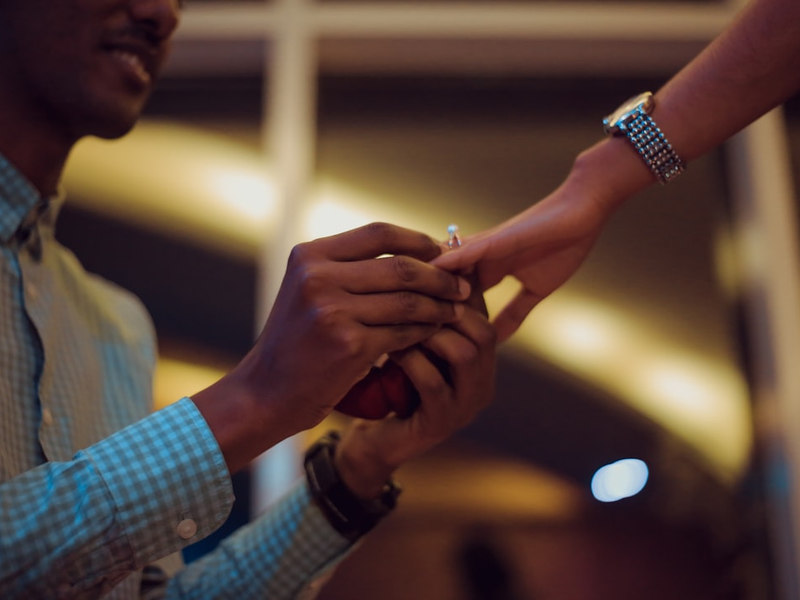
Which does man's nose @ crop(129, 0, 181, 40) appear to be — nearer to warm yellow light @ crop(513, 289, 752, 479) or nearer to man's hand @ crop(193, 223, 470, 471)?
man's hand @ crop(193, 223, 470, 471)

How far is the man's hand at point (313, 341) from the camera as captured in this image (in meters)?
0.64

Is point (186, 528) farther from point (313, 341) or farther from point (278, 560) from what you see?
point (278, 560)

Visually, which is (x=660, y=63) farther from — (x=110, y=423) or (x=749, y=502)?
(x=110, y=423)

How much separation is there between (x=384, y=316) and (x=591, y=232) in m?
0.38

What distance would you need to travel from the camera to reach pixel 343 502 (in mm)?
947

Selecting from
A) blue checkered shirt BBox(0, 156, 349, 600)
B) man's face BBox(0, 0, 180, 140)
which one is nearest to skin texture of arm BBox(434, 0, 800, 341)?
blue checkered shirt BBox(0, 156, 349, 600)

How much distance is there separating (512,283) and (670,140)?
72 cm

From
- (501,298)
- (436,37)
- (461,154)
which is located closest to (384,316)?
(501,298)

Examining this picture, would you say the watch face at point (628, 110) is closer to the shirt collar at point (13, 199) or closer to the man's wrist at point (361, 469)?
the man's wrist at point (361, 469)

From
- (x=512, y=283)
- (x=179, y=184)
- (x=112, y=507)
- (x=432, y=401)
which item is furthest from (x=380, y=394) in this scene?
(x=179, y=184)

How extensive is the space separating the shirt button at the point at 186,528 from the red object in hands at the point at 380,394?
0.67 ft

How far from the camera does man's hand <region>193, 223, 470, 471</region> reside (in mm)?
639

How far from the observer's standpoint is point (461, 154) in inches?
66.1

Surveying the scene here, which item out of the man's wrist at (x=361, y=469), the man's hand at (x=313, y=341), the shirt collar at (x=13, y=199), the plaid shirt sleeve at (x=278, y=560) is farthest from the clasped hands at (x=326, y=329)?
the shirt collar at (x=13, y=199)
